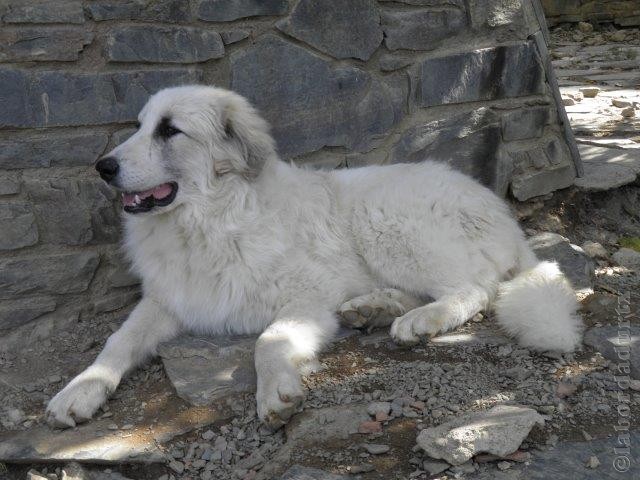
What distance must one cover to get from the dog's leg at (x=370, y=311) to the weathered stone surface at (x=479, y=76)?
1.53 meters

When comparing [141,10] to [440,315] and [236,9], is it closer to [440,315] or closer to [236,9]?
[236,9]

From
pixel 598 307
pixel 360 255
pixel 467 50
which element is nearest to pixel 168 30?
pixel 360 255

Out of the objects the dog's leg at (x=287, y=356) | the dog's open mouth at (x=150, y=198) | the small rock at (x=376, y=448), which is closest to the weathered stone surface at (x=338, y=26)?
the dog's open mouth at (x=150, y=198)

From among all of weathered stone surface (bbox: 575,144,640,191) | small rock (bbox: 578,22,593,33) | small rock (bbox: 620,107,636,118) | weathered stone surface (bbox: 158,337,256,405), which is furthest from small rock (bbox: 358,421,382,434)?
small rock (bbox: 578,22,593,33)

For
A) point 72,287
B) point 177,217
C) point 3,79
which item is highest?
point 3,79

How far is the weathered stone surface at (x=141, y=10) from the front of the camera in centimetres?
380

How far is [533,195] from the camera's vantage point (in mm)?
5234

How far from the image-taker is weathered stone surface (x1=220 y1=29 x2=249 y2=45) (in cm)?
414

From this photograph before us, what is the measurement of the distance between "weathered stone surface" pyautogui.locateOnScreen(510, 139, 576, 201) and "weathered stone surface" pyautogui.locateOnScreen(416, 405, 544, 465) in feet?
8.45

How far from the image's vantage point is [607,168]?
564 centimetres

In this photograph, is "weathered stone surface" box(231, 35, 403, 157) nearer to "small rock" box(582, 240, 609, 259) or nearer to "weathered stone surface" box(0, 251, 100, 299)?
"weathered stone surface" box(0, 251, 100, 299)

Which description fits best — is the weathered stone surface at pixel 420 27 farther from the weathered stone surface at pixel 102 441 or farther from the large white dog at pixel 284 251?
the weathered stone surface at pixel 102 441

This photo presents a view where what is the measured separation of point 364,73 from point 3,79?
2079mm

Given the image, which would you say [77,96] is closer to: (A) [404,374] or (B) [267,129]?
(B) [267,129]
